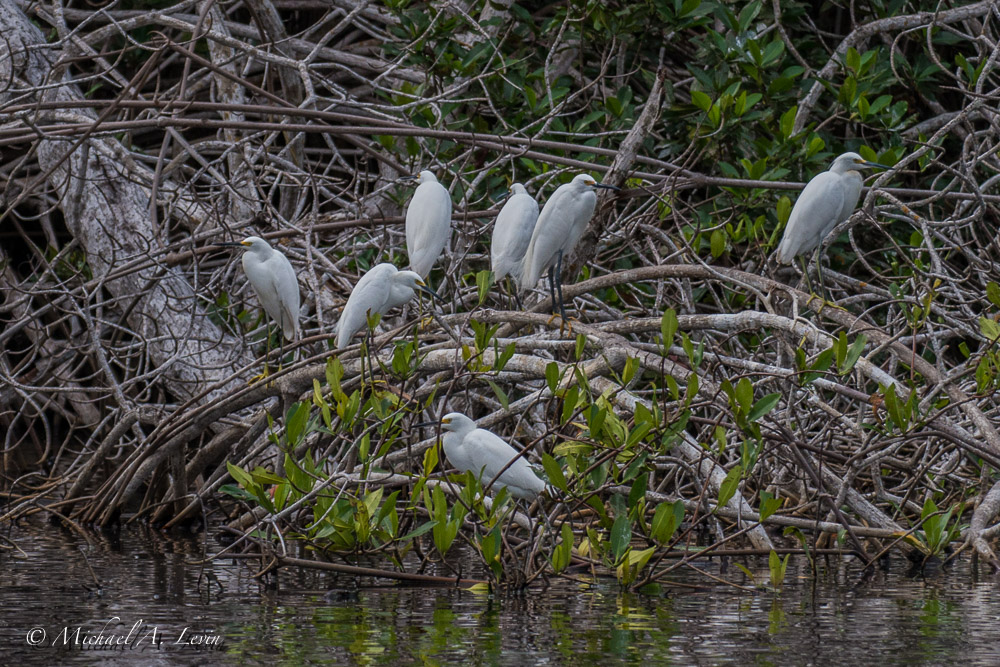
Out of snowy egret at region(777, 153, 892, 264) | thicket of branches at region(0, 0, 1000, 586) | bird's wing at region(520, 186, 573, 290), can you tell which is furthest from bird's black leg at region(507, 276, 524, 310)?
snowy egret at region(777, 153, 892, 264)

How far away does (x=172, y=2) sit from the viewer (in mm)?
8883

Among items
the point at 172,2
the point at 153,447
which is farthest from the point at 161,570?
the point at 172,2

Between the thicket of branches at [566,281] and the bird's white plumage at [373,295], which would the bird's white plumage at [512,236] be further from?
the bird's white plumage at [373,295]

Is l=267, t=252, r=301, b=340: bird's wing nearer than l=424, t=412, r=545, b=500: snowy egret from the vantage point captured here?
No

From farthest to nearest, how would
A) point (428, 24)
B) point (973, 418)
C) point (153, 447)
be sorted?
point (428, 24), point (153, 447), point (973, 418)

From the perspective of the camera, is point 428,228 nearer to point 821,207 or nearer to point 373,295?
point 373,295

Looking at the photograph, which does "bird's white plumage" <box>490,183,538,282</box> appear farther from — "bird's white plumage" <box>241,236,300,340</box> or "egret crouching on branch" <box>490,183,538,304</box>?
"bird's white plumage" <box>241,236,300,340</box>

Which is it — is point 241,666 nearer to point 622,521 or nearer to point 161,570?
point 622,521

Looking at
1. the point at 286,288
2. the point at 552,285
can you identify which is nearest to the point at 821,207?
the point at 552,285

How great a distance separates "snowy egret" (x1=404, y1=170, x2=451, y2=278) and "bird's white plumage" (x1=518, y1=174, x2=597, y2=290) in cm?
44

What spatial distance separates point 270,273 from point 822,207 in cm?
265

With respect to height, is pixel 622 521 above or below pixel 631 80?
below

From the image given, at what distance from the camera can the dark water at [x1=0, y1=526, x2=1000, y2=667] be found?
3.74 metres

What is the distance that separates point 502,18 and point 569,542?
14.8ft
